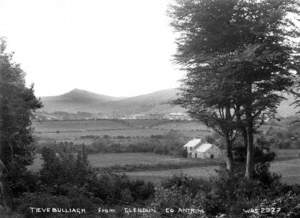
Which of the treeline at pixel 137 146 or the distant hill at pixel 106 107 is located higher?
the distant hill at pixel 106 107

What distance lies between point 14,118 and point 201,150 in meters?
28.9

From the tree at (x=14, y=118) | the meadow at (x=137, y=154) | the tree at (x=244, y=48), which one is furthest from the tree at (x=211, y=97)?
the tree at (x=14, y=118)

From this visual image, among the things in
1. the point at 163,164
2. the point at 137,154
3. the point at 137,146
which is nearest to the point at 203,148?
the point at 137,146

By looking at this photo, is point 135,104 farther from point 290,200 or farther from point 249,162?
point 290,200

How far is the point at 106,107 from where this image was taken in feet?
254

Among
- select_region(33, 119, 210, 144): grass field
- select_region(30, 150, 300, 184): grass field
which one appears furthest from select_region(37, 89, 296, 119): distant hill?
select_region(30, 150, 300, 184): grass field

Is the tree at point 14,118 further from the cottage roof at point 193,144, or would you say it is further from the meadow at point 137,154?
the cottage roof at point 193,144

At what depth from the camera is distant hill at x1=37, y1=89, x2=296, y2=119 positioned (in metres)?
63.2

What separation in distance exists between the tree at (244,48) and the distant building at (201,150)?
922 inches

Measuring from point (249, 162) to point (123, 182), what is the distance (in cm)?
700

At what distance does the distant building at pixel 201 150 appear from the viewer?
4600 cm

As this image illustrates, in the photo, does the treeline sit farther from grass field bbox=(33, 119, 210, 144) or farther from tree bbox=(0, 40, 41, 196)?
tree bbox=(0, 40, 41, 196)

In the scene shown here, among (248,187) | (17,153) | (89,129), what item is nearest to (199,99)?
(248,187)

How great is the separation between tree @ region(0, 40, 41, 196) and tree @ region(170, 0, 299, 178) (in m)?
9.38
